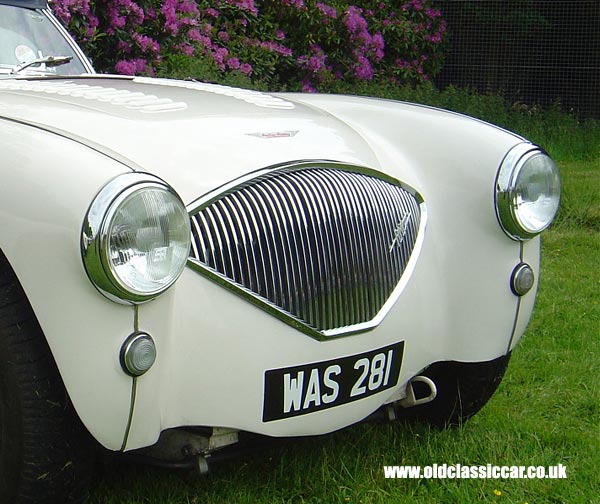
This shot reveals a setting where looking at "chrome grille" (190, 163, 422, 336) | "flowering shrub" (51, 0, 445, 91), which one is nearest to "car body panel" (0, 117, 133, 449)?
"chrome grille" (190, 163, 422, 336)

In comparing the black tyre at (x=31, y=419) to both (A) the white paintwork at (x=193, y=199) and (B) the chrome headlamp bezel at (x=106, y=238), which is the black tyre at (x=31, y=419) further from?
(B) the chrome headlamp bezel at (x=106, y=238)

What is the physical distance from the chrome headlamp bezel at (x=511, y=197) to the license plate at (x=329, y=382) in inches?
19.1

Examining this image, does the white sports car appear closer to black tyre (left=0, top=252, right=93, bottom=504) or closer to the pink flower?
black tyre (left=0, top=252, right=93, bottom=504)

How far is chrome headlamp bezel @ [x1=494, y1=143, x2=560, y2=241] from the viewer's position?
244 cm

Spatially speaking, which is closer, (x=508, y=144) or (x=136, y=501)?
(x=136, y=501)

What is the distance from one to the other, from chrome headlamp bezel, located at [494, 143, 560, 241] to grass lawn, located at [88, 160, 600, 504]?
26.5 inches

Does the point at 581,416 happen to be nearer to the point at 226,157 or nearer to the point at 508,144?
the point at 508,144

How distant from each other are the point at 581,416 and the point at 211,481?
52.0 inches

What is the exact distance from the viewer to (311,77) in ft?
28.3

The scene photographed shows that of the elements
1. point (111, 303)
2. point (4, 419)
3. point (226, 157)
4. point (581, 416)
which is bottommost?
point (581, 416)

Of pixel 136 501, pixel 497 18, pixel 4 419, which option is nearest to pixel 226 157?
pixel 4 419

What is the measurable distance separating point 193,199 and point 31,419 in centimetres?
59

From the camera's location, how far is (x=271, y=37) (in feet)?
26.2

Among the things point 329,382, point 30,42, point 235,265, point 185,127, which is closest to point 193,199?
point 235,265
